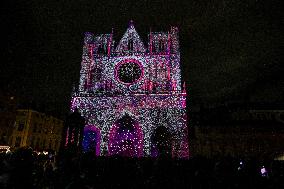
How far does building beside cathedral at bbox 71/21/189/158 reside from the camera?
30.0m

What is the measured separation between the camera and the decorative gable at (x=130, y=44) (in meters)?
35.8

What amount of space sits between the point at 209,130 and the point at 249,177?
76.8 feet

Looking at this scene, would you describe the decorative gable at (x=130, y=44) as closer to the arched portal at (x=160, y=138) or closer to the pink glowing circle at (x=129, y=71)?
the pink glowing circle at (x=129, y=71)

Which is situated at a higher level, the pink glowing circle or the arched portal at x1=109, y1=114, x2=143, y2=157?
the pink glowing circle

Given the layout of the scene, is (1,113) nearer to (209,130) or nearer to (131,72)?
(131,72)

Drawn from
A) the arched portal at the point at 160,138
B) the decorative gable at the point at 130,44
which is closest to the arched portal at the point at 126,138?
the arched portal at the point at 160,138

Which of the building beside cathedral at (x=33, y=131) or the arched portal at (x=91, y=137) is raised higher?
the building beside cathedral at (x=33, y=131)

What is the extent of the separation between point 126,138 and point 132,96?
5.84 m

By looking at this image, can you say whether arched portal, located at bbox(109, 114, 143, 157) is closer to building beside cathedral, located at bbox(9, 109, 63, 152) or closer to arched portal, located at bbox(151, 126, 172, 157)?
arched portal, located at bbox(151, 126, 172, 157)

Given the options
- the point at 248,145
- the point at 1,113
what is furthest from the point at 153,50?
the point at 1,113

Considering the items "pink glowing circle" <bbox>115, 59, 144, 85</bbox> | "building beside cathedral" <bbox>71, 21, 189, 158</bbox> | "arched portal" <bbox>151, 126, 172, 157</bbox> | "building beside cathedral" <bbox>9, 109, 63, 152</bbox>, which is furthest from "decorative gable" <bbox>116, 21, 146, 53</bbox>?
"building beside cathedral" <bbox>9, 109, 63, 152</bbox>

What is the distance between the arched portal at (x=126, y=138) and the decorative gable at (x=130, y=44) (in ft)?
35.1

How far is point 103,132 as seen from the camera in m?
30.7

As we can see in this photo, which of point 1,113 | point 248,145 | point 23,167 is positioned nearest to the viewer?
point 23,167
